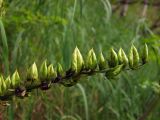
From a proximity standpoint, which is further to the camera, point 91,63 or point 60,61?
point 60,61

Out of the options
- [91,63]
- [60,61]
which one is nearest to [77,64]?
[91,63]

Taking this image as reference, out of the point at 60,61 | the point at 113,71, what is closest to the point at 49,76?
the point at 113,71

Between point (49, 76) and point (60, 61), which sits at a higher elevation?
point (60, 61)

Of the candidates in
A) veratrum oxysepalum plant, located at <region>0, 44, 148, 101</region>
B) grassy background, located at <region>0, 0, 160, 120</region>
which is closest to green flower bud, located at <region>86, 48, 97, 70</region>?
veratrum oxysepalum plant, located at <region>0, 44, 148, 101</region>

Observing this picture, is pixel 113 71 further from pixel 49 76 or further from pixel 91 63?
pixel 49 76

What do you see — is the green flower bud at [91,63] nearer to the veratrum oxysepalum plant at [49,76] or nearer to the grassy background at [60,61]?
the veratrum oxysepalum plant at [49,76]

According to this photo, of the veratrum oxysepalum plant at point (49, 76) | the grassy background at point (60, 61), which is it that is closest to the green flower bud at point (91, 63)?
the veratrum oxysepalum plant at point (49, 76)

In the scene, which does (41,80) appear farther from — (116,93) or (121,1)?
(121,1)

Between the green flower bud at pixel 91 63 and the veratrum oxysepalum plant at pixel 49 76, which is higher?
the green flower bud at pixel 91 63

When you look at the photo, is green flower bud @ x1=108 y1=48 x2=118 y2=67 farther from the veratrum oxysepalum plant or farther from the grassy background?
the grassy background

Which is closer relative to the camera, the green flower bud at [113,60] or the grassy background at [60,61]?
the green flower bud at [113,60]

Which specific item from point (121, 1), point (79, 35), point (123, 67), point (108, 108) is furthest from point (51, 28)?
point (121, 1)
